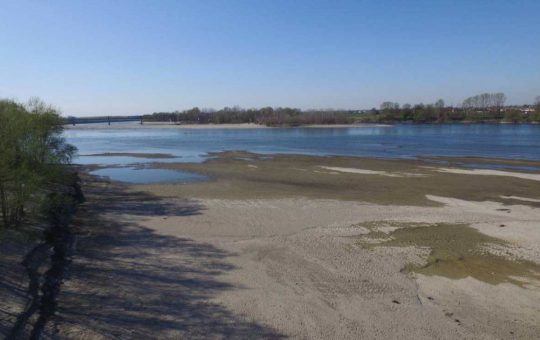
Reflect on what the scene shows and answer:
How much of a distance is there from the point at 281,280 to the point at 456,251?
6.50 m

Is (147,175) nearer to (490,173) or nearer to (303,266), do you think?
(303,266)

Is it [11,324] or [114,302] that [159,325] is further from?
[11,324]

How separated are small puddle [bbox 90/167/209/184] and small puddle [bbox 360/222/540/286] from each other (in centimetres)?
1741

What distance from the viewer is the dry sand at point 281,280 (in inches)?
378

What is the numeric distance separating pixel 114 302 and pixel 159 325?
168 centimetres

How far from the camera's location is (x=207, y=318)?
9.85 metres

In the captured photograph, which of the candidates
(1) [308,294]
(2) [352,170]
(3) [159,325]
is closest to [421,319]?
(1) [308,294]

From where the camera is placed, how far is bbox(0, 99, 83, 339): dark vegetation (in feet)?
35.9

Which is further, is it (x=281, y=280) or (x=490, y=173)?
(x=490, y=173)

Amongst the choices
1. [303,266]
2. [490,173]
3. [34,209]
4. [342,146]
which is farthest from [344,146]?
[303,266]

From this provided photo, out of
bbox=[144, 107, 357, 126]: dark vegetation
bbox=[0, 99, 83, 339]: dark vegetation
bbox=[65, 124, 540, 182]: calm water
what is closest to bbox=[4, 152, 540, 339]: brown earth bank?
bbox=[0, 99, 83, 339]: dark vegetation

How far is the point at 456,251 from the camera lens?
14836 millimetres

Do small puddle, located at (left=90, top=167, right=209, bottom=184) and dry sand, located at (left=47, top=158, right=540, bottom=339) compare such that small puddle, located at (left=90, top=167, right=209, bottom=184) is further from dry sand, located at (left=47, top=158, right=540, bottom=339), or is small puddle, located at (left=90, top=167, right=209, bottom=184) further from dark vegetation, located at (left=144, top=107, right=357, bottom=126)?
dark vegetation, located at (left=144, top=107, right=357, bottom=126)

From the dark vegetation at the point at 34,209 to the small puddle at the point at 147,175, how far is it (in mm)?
10716
